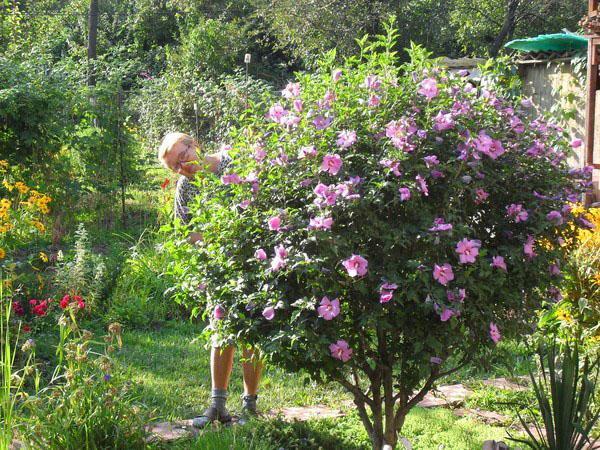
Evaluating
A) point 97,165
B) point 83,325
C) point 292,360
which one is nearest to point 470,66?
point 97,165

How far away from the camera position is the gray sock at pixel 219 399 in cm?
417

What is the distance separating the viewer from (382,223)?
2.75 m

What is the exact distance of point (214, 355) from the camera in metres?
4.20

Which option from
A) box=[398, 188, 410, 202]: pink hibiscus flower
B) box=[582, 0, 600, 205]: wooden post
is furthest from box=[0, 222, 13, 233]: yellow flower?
box=[582, 0, 600, 205]: wooden post

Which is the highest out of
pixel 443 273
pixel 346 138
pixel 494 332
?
pixel 346 138

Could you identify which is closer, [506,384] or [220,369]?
[220,369]

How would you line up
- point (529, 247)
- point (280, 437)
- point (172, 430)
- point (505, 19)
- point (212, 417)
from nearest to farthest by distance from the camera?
point (529, 247), point (280, 437), point (172, 430), point (212, 417), point (505, 19)

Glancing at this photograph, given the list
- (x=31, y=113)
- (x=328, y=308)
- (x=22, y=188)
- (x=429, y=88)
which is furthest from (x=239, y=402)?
(x=31, y=113)

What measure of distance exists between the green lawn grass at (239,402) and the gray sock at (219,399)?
9.9 inches

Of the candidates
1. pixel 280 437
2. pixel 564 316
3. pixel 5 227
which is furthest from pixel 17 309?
pixel 564 316

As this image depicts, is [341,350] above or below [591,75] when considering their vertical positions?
below

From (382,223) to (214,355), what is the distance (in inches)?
70.4

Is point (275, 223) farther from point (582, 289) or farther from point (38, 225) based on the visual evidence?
point (38, 225)

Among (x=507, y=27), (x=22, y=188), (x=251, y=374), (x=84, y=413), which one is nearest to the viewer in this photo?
(x=84, y=413)
